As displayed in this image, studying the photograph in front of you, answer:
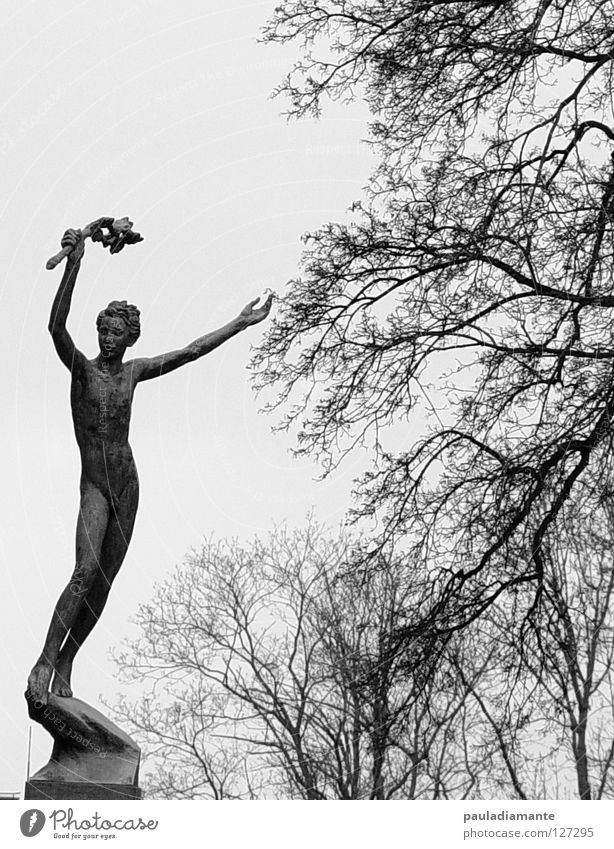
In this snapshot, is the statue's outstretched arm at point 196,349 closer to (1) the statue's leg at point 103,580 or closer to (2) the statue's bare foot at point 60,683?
(1) the statue's leg at point 103,580

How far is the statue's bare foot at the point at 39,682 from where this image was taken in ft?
26.0

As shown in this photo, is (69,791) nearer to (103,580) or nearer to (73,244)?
(103,580)

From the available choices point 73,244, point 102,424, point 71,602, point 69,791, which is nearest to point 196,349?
point 102,424

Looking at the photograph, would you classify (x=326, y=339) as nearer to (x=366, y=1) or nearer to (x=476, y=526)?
(x=476, y=526)

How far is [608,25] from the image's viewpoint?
9.81m

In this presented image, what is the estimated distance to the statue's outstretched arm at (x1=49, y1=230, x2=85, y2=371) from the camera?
799cm

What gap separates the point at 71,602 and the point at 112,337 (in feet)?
5.07
